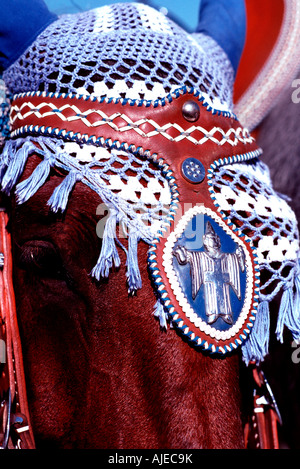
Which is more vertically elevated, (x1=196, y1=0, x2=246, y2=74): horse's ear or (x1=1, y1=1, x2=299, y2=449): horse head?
(x1=196, y1=0, x2=246, y2=74): horse's ear

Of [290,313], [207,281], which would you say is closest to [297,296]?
[290,313]

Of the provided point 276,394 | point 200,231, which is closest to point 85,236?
point 200,231

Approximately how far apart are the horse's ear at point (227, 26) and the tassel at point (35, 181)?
740 millimetres

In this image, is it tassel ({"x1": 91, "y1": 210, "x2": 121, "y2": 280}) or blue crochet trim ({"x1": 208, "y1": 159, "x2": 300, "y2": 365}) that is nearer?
tassel ({"x1": 91, "y1": 210, "x2": 121, "y2": 280})

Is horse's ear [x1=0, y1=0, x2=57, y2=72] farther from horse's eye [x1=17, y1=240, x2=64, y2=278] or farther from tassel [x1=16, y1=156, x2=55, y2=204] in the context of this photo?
horse's eye [x1=17, y1=240, x2=64, y2=278]

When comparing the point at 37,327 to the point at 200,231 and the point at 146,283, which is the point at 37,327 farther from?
the point at 200,231

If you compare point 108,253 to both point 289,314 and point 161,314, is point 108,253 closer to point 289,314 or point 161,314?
point 161,314

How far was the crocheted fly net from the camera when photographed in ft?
3.74

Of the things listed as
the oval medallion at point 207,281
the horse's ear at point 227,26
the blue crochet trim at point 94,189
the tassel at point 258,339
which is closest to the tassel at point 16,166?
the blue crochet trim at point 94,189

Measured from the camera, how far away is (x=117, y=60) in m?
1.26

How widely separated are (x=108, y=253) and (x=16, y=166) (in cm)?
30

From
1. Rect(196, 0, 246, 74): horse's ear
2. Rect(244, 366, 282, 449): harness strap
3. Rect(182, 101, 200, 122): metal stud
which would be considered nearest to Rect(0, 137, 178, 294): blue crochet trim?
Rect(182, 101, 200, 122): metal stud

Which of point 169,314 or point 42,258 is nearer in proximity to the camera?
point 169,314

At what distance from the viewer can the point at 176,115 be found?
1218 millimetres
